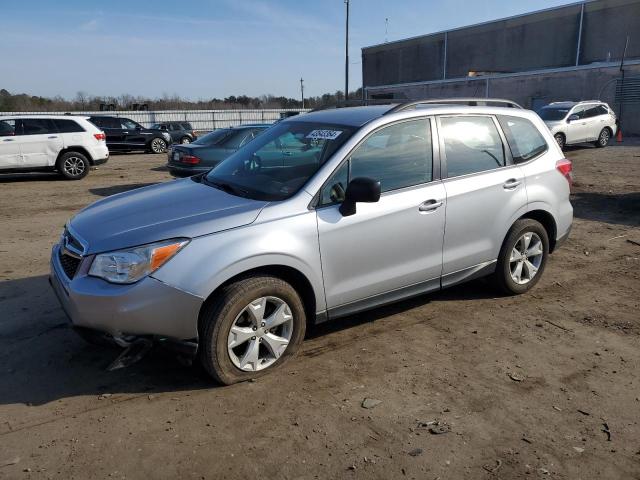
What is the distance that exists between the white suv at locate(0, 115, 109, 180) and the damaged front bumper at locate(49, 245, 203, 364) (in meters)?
11.2

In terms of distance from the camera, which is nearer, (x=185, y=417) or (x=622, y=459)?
(x=622, y=459)

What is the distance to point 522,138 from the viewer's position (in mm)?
4973

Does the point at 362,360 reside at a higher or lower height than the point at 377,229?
lower

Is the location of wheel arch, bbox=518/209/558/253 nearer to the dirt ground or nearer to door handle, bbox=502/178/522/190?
door handle, bbox=502/178/522/190

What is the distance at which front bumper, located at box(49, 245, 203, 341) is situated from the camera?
3.15 meters

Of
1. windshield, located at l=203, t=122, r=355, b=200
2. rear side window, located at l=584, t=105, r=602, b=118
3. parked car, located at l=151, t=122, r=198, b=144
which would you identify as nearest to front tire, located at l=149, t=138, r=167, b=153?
parked car, located at l=151, t=122, r=198, b=144

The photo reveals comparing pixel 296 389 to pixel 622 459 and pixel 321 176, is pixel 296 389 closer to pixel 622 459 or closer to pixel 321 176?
pixel 321 176

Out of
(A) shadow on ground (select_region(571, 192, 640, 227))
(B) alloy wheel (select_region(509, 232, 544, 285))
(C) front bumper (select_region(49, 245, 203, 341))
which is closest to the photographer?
(C) front bumper (select_region(49, 245, 203, 341))

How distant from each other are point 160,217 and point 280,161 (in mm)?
1207

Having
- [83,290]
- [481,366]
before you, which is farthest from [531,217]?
[83,290]

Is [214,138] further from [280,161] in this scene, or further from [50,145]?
[280,161]

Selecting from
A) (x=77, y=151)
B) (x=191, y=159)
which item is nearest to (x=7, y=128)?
(x=77, y=151)

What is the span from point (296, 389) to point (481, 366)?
133 centimetres

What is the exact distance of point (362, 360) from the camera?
3.86 m
